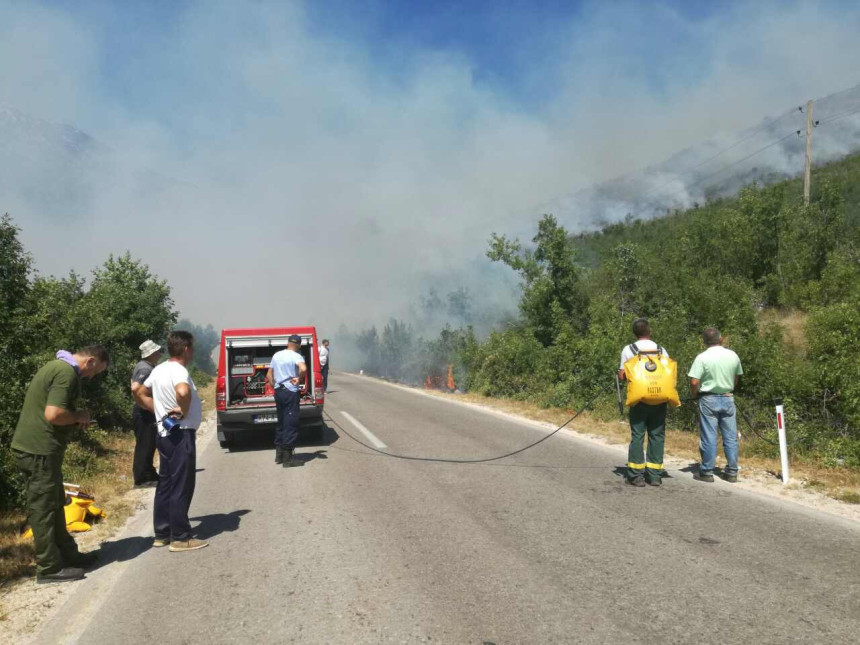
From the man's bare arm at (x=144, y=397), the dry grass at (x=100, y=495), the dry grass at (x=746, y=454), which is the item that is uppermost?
the man's bare arm at (x=144, y=397)

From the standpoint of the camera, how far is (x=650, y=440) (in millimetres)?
6938

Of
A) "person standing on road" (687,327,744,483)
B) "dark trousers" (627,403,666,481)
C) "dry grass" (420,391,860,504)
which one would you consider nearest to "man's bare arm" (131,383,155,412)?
"dark trousers" (627,403,666,481)

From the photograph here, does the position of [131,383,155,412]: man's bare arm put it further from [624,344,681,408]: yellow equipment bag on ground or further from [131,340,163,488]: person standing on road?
[624,344,681,408]: yellow equipment bag on ground

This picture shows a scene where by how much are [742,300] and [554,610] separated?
14998 mm

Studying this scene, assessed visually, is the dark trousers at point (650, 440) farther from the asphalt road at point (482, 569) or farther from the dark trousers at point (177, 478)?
the dark trousers at point (177, 478)

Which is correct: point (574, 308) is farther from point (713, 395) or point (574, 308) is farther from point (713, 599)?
point (713, 599)

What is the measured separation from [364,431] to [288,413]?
3574mm

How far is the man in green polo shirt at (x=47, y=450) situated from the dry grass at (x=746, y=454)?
7.34m

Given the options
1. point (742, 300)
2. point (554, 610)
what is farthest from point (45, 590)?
point (742, 300)

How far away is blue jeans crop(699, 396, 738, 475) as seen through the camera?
7.01m

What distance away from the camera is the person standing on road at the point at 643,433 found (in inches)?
272

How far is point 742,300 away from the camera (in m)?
16.3

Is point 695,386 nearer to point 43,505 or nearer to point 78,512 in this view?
point 43,505

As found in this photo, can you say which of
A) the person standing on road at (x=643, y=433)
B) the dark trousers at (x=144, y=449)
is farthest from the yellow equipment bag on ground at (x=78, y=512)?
the person standing on road at (x=643, y=433)
